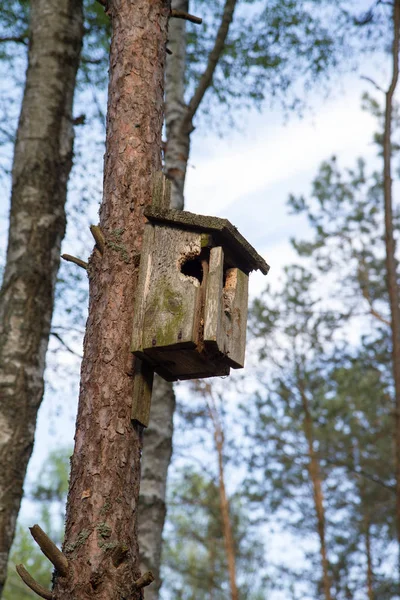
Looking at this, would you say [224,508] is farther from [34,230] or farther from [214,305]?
[214,305]

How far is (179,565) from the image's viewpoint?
17094mm

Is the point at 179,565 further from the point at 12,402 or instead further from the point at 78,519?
the point at 78,519

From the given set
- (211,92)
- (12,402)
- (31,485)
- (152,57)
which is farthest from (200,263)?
(31,485)

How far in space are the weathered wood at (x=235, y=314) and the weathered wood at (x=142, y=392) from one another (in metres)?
0.36

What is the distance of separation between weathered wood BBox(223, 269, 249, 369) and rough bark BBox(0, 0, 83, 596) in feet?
5.37

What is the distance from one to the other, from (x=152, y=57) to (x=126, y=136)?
18.3 inches

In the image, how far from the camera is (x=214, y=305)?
9.32 ft

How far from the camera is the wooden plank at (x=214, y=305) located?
2.79 metres

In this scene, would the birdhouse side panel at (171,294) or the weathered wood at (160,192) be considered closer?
the birdhouse side panel at (171,294)

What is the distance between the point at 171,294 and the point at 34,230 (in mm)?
2066

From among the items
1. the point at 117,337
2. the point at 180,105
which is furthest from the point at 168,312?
the point at 180,105

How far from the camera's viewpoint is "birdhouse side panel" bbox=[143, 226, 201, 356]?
2.76 m

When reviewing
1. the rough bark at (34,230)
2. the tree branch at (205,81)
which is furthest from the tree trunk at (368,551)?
the rough bark at (34,230)

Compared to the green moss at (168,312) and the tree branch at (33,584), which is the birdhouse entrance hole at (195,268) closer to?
the green moss at (168,312)
